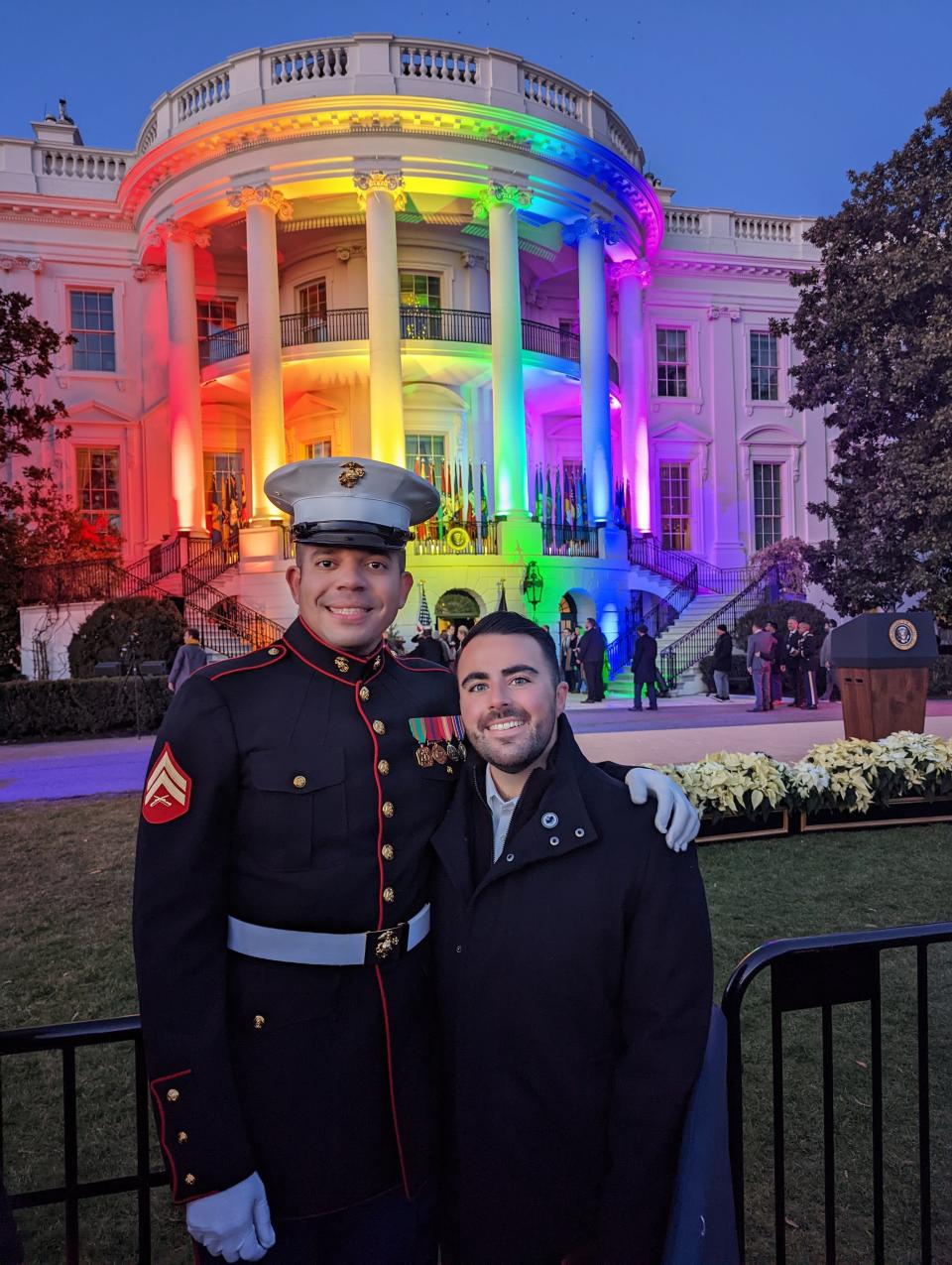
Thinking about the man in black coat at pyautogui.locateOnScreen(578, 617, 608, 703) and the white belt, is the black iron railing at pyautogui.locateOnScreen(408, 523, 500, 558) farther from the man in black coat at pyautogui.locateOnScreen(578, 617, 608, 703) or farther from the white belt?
the white belt

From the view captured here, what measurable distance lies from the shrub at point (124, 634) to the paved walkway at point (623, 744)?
11.5ft

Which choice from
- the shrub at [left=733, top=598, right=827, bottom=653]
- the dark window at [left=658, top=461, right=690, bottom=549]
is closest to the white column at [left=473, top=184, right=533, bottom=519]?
the shrub at [left=733, top=598, right=827, bottom=653]

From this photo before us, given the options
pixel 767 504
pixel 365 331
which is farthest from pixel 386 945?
pixel 767 504

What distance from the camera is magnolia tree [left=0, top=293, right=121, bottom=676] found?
1647 centimetres

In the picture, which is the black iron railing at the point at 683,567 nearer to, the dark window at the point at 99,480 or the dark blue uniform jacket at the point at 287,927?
the dark window at the point at 99,480

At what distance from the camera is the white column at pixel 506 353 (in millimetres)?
22391

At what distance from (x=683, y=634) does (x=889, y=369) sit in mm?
7922

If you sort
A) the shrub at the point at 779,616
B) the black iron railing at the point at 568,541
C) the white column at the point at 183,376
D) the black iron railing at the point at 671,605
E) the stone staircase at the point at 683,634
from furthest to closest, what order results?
the black iron railing at the point at 671,605 → the white column at the point at 183,376 → the black iron railing at the point at 568,541 → the stone staircase at the point at 683,634 → the shrub at the point at 779,616

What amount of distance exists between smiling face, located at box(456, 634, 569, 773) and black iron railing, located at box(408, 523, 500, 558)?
64.4 ft

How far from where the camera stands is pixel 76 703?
575 inches

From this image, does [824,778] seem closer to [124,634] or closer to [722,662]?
[722,662]

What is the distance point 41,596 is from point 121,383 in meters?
8.23

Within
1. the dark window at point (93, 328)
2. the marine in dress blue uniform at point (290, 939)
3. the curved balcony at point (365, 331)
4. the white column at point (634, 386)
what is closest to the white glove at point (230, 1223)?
the marine in dress blue uniform at point (290, 939)

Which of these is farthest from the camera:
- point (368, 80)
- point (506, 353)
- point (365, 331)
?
point (365, 331)
